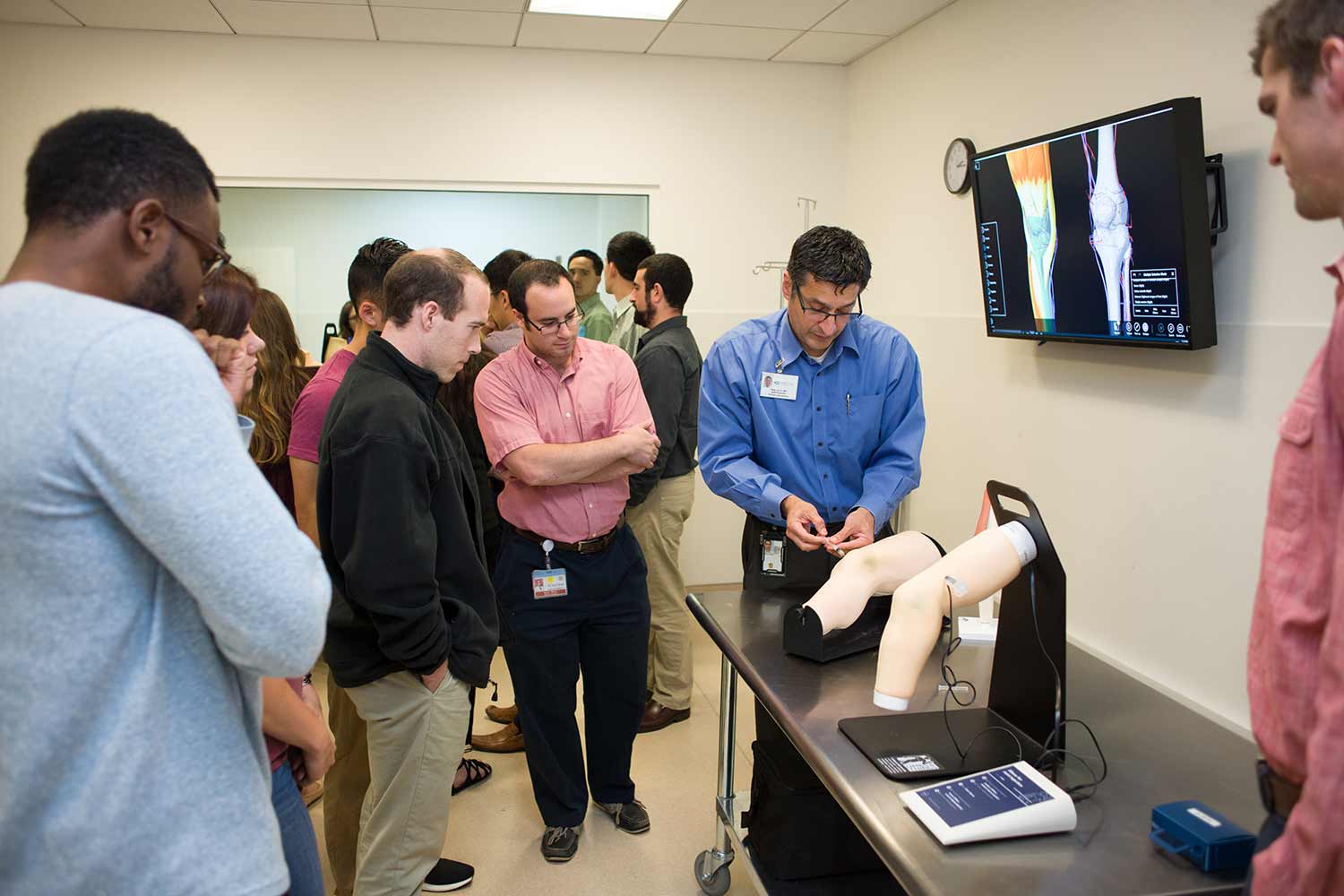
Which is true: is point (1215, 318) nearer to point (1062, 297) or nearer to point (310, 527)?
point (1062, 297)

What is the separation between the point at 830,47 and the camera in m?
4.68

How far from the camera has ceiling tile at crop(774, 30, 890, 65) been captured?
449cm

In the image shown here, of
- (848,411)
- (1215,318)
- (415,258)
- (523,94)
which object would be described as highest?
(523,94)

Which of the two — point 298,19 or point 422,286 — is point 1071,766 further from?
point 298,19

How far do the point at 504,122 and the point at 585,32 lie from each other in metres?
0.63

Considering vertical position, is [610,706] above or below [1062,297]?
below

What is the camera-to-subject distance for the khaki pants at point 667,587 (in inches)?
142

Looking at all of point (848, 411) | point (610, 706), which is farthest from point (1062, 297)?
point (610, 706)

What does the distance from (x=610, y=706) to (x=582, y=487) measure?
68cm

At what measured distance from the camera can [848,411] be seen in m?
2.45

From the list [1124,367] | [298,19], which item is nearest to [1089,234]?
[1124,367]

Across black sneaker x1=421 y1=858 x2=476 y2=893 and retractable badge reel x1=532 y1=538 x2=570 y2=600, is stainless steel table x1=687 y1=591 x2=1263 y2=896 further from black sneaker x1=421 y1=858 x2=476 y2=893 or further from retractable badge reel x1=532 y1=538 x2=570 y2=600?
black sneaker x1=421 y1=858 x2=476 y2=893

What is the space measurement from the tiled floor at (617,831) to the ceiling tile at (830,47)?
3.20 m

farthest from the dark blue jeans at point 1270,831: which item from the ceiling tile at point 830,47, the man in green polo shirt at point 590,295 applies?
the ceiling tile at point 830,47
